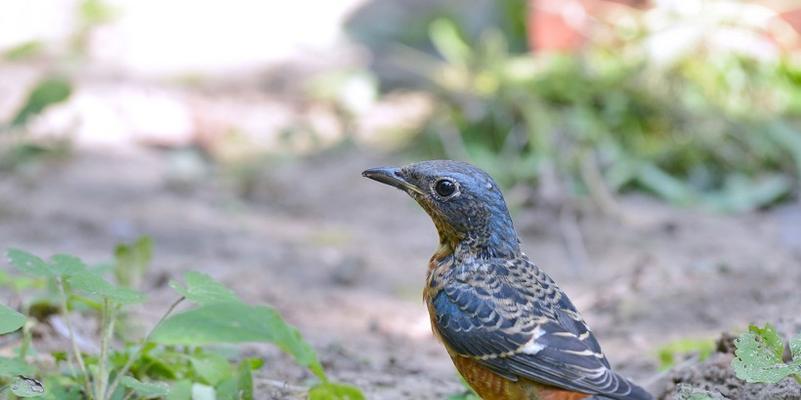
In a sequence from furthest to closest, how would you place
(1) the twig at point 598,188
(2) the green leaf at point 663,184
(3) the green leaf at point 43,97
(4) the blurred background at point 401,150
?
(2) the green leaf at point 663,184 < (1) the twig at point 598,188 < (3) the green leaf at point 43,97 < (4) the blurred background at point 401,150

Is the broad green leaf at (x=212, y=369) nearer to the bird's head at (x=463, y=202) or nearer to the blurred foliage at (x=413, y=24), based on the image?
the bird's head at (x=463, y=202)

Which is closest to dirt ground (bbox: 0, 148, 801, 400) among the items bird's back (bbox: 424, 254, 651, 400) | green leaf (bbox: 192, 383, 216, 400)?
green leaf (bbox: 192, 383, 216, 400)

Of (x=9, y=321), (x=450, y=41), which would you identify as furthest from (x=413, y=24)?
(x=9, y=321)

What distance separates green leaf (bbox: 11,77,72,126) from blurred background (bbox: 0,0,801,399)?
0.07 ft

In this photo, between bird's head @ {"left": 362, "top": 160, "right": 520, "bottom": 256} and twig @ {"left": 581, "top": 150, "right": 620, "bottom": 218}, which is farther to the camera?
twig @ {"left": 581, "top": 150, "right": 620, "bottom": 218}

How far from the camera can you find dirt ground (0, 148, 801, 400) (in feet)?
14.9

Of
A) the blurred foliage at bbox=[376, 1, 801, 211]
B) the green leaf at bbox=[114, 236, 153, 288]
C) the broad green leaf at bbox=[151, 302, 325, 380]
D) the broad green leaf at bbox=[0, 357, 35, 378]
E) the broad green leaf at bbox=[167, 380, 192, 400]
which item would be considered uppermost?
the blurred foliage at bbox=[376, 1, 801, 211]

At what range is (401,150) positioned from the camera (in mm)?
8398

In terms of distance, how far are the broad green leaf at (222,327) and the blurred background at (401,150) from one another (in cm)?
58

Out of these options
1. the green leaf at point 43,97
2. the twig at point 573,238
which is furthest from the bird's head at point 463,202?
the green leaf at point 43,97

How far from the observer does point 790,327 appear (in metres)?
3.64

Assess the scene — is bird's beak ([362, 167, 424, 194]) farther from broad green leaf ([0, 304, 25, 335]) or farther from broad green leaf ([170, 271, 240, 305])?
broad green leaf ([0, 304, 25, 335])

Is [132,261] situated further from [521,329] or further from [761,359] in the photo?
[761,359]

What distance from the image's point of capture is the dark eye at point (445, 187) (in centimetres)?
367
